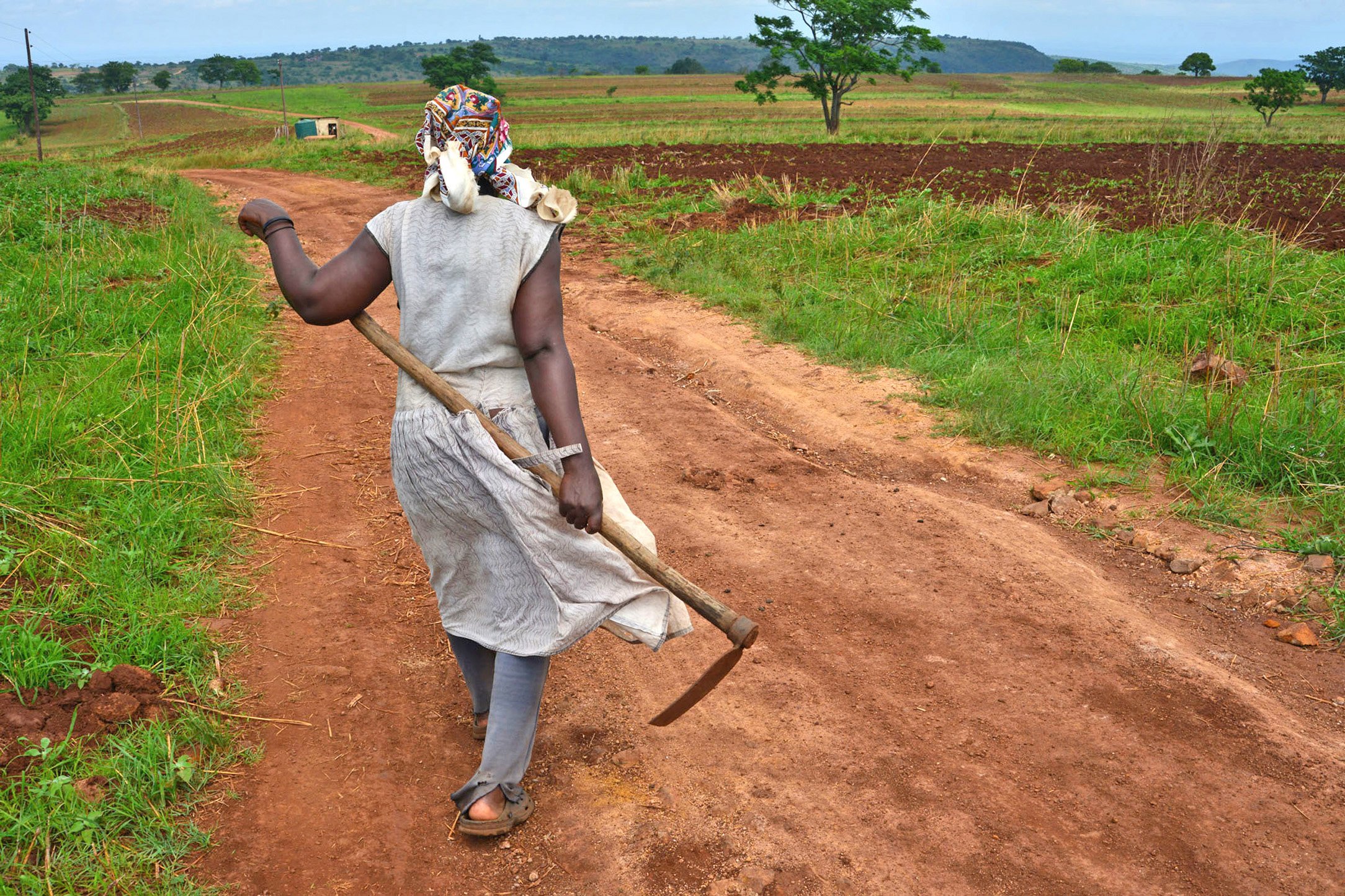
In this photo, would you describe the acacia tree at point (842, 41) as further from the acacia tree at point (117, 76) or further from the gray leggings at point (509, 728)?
the acacia tree at point (117, 76)

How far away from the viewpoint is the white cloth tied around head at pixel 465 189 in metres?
2.15

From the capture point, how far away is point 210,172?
1966 cm

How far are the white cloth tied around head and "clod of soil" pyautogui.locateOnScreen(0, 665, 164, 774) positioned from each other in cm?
169

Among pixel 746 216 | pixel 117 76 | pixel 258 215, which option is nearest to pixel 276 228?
pixel 258 215

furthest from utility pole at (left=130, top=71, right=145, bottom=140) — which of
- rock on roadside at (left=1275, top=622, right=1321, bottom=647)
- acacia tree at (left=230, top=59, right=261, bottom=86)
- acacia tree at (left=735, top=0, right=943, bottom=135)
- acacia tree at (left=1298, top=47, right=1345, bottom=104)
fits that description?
acacia tree at (left=1298, top=47, right=1345, bottom=104)

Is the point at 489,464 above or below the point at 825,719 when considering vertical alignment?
above

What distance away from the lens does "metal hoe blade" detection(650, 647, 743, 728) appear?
2305 millimetres

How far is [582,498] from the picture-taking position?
2.20m

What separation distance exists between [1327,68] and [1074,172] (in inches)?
2567

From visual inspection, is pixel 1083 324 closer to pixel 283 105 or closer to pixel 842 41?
pixel 842 41

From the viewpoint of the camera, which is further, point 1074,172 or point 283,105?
point 283,105

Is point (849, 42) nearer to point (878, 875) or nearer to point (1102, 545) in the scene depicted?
point (1102, 545)

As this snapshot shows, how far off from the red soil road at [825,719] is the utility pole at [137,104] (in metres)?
49.2

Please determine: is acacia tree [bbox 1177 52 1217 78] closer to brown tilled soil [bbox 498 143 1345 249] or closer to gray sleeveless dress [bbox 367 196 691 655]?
brown tilled soil [bbox 498 143 1345 249]
